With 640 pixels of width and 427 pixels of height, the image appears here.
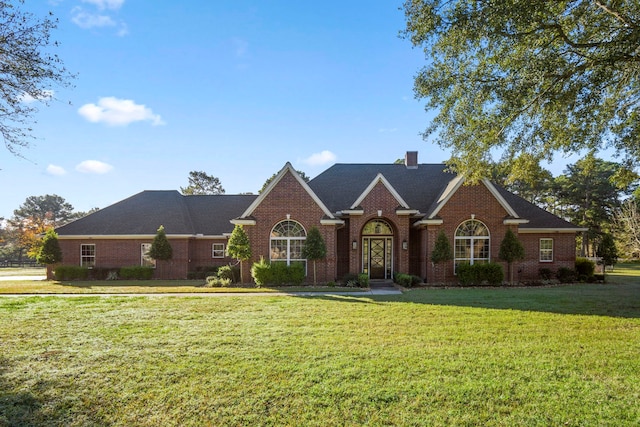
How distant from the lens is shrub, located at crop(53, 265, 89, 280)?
21.5m

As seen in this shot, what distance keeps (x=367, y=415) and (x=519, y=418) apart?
1790 millimetres

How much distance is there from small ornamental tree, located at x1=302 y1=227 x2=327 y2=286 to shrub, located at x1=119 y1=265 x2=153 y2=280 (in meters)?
10.9

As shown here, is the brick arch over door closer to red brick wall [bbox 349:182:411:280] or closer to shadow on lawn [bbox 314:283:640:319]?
red brick wall [bbox 349:182:411:280]

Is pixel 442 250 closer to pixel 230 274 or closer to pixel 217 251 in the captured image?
pixel 230 274

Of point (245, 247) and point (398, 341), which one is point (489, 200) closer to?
point (245, 247)

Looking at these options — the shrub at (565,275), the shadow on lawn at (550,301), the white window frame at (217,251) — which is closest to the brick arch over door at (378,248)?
the shadow on lawn at (550,301)

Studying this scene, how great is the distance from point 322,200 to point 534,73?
1294 cm

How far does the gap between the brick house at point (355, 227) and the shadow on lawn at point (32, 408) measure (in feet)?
42.7

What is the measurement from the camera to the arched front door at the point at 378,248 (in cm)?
1933

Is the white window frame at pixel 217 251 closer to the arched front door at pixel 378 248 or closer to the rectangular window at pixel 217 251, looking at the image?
the rectangular window at pixel 217 251

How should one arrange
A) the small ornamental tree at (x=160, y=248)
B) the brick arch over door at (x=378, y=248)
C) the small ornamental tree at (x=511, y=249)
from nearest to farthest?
the small ornamental tree at (x=511, y=249) → the brick arch over door at (x=378, y=248) → the small ornamental tree at (x=160, y=248)

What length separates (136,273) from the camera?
70.8 feet

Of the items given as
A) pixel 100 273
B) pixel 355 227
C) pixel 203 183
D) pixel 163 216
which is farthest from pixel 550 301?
pixel 203 183

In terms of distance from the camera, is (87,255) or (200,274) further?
(87,255)
